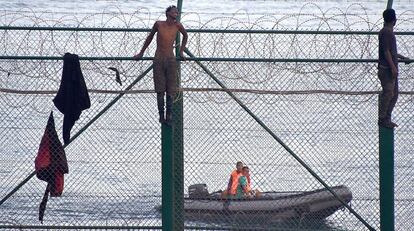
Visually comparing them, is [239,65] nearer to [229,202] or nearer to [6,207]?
[229,202]

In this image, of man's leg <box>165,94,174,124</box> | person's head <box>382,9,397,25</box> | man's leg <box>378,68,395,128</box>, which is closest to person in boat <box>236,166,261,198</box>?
man's leg <box>165,94,174,124</box>

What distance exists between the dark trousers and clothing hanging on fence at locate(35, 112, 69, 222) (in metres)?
3.60

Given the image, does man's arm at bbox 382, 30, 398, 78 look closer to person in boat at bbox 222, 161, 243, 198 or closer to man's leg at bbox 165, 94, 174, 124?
person in boat at bbox 222, 161, 243, 198

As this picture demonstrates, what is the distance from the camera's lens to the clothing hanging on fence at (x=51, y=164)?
38.4 ft

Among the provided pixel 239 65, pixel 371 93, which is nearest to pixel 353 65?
pixel 371 93

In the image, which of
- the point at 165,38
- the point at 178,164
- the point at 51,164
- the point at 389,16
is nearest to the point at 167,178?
the point at 178,164

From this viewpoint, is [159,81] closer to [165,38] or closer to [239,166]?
[165,38]

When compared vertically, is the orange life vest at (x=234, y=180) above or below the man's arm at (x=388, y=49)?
below

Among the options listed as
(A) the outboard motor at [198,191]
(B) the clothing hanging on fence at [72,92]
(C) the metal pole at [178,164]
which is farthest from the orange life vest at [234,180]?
(B) the clothing hanging on fence at [72,92]

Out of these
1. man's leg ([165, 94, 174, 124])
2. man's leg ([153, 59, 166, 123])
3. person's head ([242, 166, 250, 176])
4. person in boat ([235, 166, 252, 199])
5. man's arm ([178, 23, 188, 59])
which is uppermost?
man's arm ([178, 23, 188, 59])

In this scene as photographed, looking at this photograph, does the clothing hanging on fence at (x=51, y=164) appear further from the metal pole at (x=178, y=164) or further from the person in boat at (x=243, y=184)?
the person in boat at (x=243, y=184)

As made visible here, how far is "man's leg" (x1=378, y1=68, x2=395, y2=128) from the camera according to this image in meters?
11.4

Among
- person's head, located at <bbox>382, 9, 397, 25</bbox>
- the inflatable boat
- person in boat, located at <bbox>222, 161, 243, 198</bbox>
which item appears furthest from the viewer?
the inflatable boat

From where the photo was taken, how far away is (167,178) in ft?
38.0
